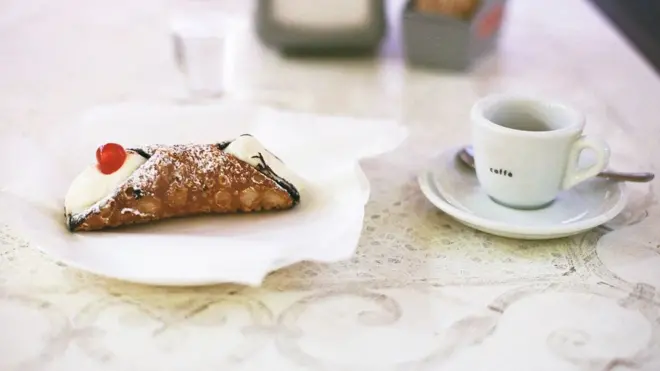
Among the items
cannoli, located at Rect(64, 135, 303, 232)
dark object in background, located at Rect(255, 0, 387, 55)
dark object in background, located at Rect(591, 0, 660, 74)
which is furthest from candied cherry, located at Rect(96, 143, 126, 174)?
dark object in background, located at Rect(591, 0, 660, 74)

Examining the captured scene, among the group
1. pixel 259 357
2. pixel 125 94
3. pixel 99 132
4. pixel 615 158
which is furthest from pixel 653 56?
pixel 259 357

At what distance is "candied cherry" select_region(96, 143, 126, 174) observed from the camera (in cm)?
66

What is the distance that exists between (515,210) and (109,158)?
0.36 meters

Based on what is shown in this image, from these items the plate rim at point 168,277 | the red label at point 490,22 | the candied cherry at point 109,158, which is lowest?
the plate rim at point 168,277

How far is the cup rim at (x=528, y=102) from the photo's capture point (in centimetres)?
68

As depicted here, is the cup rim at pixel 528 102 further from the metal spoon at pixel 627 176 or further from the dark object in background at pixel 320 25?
the dark object in background at pixel 320 25

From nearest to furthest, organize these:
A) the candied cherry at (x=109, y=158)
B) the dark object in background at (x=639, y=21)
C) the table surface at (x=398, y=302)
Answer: the table surface at (x=398, y=302)
the candied cherry at (x=109, y=158)
the dark object in background at (x=639, y=21)

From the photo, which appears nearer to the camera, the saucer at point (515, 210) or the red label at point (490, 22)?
the saucer at point (515, 210)

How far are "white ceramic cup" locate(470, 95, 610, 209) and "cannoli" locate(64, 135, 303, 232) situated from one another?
176mm

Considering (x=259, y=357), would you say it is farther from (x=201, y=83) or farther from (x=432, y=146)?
(x=201, y=83)

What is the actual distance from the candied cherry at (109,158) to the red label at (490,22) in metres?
0.62

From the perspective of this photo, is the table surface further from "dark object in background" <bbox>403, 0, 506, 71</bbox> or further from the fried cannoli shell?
"dark object in background" <bbox>403, 0, 506, 71</bbox>

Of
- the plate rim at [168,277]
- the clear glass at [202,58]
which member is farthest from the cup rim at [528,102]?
the clear glass at [202,58]

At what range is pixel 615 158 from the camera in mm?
869
